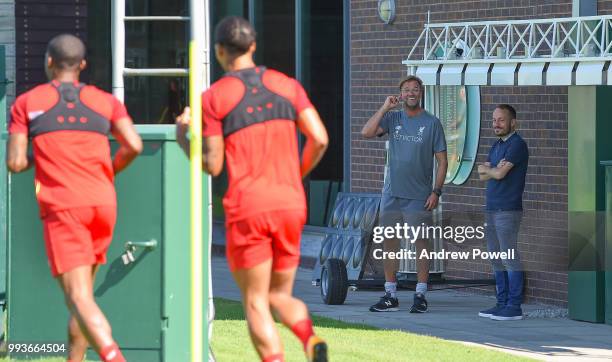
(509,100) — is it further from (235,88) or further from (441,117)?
(235,88)

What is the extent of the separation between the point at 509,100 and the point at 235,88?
7090mm

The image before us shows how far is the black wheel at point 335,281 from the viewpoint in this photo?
518 inches

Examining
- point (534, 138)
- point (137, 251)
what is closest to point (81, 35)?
point (534, 138)

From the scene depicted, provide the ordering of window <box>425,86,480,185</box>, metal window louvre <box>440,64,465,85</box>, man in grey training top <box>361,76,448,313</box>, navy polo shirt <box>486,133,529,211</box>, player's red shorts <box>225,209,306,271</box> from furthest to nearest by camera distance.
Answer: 1. window <box>425,86,480,185</box>
2. man in grey training top <box>361,76,448,313</box>
3. navy polo shirt <box>486,133,529,211</box>
4. metal window louvre <box>440,64,465,85</box>
5. player's red shorts <box>225,209,306,271</box>

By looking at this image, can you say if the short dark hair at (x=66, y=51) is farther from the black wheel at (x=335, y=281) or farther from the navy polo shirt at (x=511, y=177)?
the black wheel at (x=335, y=281)

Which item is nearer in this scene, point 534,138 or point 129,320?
point 129,320

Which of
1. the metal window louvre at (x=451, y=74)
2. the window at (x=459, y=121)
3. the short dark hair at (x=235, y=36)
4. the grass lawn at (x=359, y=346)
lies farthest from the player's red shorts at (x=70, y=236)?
the window at (x=459, y=121)

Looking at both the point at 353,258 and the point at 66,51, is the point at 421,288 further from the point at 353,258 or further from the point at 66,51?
the point at 66,51

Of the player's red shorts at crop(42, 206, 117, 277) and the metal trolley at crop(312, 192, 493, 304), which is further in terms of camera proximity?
the metal trolley at crop(312, 192, 493, 304)

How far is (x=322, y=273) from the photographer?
13492 mm

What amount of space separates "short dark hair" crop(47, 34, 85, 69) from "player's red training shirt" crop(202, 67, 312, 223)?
2.58 ft

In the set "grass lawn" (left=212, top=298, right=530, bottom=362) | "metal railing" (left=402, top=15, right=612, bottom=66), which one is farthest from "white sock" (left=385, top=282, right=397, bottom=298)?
"metal railing" (left=402, top=15, right=612, bottom=66)

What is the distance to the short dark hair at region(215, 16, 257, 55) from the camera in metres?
7.12

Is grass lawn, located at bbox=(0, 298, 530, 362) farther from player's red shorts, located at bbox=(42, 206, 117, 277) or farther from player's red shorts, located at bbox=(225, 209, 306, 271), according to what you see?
player's red shorts, located at bbox=(225, 209, 306, 271)
